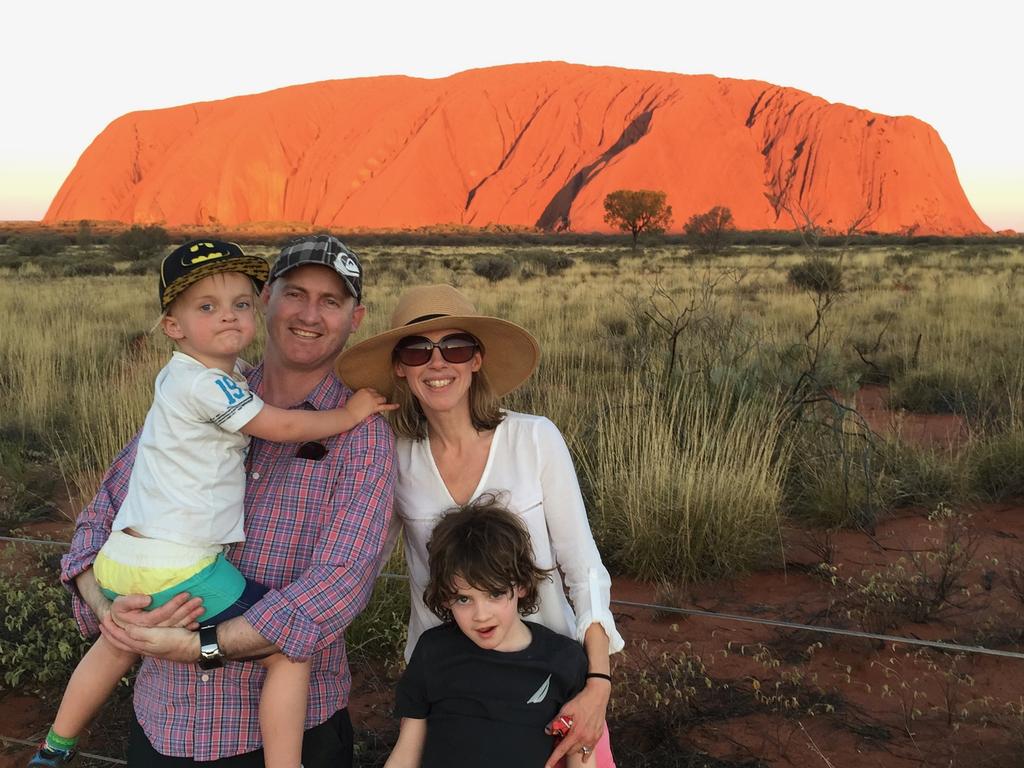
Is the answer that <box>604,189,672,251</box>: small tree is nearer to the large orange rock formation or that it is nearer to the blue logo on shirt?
the large orange rock formation

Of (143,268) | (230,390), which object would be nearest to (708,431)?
(230,390)

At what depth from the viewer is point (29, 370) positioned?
25.8 feet

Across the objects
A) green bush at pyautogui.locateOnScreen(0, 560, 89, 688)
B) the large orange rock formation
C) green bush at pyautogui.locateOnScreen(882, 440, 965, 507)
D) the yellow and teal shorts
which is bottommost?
green bush at pyautogui.locateOnScreen(0, 560, 89, 688)

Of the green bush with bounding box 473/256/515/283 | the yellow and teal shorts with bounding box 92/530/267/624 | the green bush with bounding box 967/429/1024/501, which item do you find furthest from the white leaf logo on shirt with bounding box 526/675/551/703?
the green bush with bounding box 473/256/515/283

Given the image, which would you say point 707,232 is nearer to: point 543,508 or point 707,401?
point 707,401

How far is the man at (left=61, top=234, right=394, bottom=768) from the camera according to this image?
2.01 m

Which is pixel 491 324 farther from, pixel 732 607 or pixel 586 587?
pixel 732 607

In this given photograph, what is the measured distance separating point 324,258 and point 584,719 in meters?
1.40

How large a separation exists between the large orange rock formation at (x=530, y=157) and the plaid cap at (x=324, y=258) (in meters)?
70.6

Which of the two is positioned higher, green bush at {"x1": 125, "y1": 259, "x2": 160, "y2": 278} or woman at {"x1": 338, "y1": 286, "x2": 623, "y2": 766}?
woman at {"x1": 338, "y1": 286, "x2": 623, "y2": 766}

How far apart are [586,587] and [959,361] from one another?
849 centimetres

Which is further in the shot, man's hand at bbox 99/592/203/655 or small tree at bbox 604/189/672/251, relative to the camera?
small tree at bbox 604/189/672/251

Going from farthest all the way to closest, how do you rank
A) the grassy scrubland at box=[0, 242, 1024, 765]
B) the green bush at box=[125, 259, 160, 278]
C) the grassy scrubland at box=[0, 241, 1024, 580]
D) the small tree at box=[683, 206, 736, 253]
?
the green bush at box=[125, 259, 160, 278] < the small tree at box=[683, 206, 736, 253] < the grassy scrubland at box=[0, 241, 1024, 580] < the grassy scrubland at box=[0, 242, 1024, 765]

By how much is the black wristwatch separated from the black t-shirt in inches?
17.7
